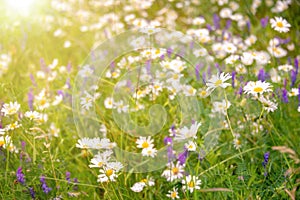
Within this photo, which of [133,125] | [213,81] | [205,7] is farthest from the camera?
[205,7]

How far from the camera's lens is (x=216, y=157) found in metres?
1.95

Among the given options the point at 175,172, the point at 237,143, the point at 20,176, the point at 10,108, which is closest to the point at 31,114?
the point at 10,108

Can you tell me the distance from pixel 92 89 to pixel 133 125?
1.28 feet

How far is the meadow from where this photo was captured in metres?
1.67

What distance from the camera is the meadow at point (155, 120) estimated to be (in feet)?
5.48

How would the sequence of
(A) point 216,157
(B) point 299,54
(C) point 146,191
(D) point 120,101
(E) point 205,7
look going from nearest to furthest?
(C) point 146,191
(A) point 216,157
(D) point 120,101
(B) point 299,54
(E) point 205,7

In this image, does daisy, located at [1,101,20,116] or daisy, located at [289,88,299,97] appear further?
daisy, located at [289,88,299,97]

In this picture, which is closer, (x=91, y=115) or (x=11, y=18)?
(x=91, y=115)

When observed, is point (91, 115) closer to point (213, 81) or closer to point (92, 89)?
point (92, 89)

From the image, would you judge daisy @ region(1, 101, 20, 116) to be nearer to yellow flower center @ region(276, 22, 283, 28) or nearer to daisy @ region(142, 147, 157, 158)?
daisy @ region(142, 147, 157, 158)

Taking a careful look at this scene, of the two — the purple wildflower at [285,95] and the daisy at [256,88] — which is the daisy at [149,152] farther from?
the purple wildflower at [285,95]

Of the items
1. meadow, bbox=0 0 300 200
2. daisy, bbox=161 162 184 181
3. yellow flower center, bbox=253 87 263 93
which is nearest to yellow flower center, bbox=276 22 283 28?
meadow, bbox=0 0 300 200

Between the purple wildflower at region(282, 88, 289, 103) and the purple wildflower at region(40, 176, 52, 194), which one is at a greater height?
the purple wildflower at region(282, 88, 289, 103)

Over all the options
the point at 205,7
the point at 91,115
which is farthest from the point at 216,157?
the point at 205,7
